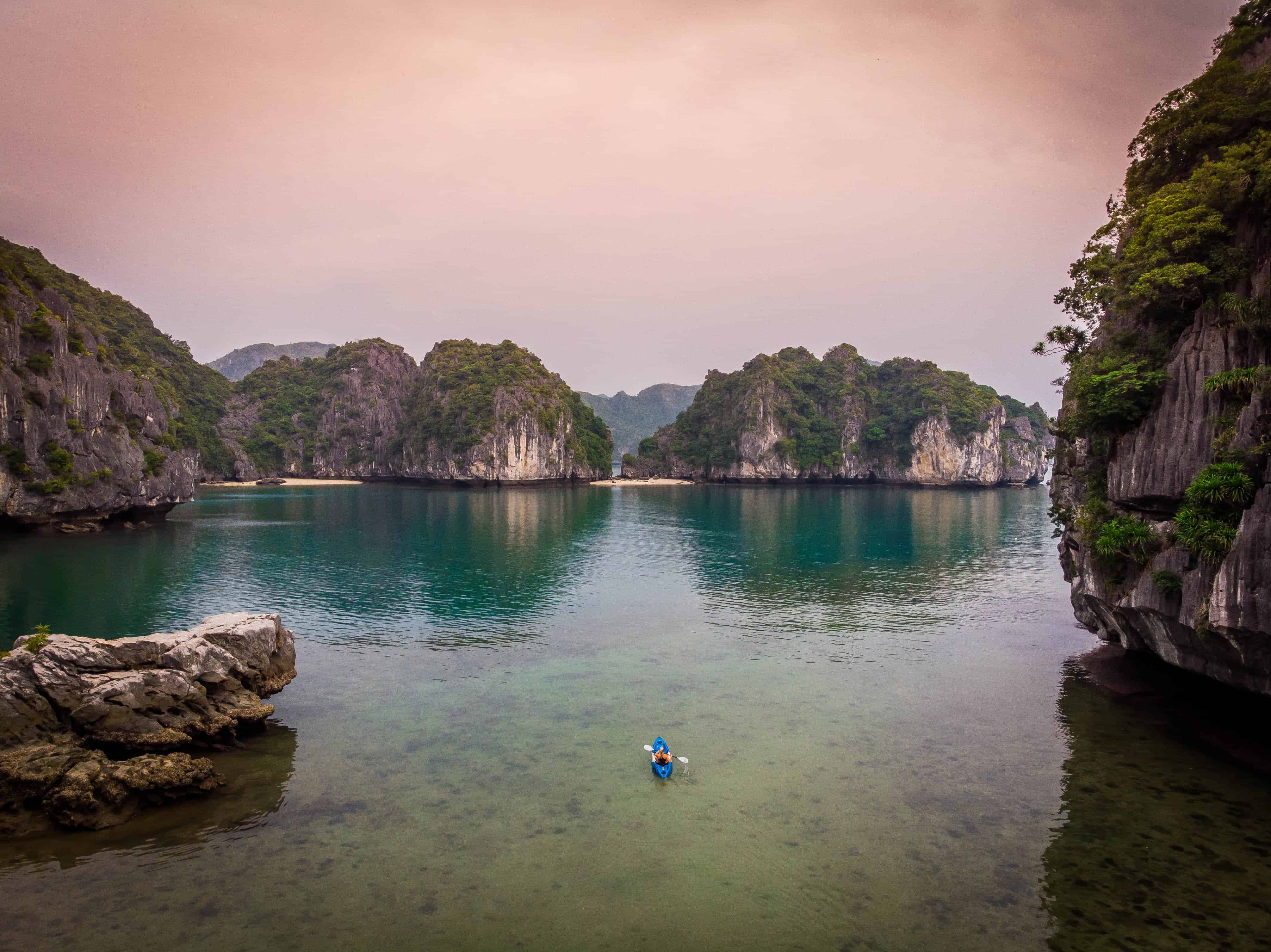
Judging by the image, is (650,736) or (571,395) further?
(571,395)

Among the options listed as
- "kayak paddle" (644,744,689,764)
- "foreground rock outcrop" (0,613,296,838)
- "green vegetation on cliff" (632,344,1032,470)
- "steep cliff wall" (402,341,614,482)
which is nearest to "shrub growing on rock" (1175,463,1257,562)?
"kayak paddle" (644,744,689,764)

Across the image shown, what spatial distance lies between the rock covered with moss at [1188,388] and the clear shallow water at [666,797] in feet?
11.8

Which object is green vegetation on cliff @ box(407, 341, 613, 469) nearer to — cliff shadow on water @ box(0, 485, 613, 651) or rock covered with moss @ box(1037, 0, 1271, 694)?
cliff shadow on water @ box(0, 485, 613, 651)

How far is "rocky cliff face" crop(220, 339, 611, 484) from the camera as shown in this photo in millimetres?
122125

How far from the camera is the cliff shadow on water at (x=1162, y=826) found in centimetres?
1009

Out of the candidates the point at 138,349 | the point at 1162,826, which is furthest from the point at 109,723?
the point at 138,349

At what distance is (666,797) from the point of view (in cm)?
1408

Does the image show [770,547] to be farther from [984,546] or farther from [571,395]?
[571,395]

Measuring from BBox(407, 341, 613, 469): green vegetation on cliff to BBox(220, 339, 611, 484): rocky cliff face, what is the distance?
242 millimetres

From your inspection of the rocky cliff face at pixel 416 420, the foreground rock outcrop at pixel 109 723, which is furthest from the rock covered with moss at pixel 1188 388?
the rocky cliff face at pixel 416 420

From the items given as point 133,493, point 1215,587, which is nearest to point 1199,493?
point 1215,587

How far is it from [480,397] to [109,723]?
11144 cm

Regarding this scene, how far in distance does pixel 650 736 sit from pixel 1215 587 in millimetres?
12416

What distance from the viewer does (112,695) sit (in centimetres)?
1409
